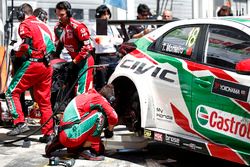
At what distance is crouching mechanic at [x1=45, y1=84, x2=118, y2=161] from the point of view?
6453 mm

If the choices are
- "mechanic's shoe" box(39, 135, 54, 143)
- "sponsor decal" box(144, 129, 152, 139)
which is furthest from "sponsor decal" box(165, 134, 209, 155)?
"mechanic's shoe" box(39, 135, 54, 143)

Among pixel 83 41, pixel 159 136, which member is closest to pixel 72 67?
pixel 83 41

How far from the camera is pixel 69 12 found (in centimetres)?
771

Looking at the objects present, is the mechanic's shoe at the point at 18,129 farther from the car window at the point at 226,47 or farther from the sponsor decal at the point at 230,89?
the sponsor decal at the point at 230,89

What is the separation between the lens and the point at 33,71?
24.7 feet

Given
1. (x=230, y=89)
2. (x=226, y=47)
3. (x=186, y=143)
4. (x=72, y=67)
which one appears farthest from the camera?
(x=72, y=67)

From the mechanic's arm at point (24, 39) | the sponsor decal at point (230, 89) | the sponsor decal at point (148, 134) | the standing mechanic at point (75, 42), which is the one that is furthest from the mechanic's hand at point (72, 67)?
the sponsor decal at point (230, 89)

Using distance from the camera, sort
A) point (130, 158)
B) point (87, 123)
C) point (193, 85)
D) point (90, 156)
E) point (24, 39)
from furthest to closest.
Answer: point (24, 39) < point (130, 158) < point (90, 156) < point (87, 123) < point (193, 85)

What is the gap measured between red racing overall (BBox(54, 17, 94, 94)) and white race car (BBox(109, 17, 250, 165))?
981 millimetres

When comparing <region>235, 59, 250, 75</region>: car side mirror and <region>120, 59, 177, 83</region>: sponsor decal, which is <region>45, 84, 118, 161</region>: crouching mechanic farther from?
<region>235, 59, 250, 75</region>: car side mirror

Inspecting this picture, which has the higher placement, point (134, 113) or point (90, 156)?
point (134, 113)

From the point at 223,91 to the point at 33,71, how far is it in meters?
3.05

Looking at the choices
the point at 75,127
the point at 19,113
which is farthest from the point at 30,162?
the point at 19,113

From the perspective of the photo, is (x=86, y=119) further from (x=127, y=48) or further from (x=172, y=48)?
(x=172, y=48)
